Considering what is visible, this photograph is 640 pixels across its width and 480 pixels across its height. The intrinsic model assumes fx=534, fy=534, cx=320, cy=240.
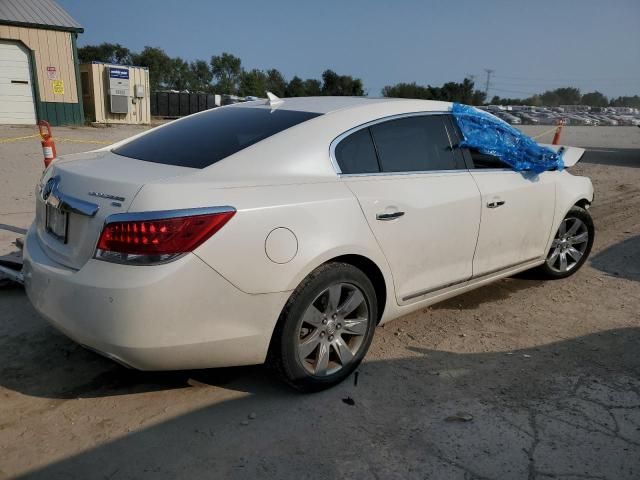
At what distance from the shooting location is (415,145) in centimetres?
356

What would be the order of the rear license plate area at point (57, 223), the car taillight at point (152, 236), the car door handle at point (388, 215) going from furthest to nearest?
the car door handle at point (388, 215), the rear license plate area at point (57, 223), the car taillight at point (152, 236)

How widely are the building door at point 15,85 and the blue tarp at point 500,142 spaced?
1780 cm

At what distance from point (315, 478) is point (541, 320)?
2563 mm

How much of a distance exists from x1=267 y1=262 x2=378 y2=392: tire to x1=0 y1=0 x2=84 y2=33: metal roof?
1839cm

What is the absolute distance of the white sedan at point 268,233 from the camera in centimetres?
245

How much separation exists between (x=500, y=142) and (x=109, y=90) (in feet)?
65.8

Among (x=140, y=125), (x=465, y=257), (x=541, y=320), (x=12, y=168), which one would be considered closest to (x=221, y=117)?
(x=465, y=257)

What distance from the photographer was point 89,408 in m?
2.86

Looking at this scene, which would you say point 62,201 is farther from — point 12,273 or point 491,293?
point 491,293

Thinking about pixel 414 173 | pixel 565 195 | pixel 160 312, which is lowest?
pixel 160 312

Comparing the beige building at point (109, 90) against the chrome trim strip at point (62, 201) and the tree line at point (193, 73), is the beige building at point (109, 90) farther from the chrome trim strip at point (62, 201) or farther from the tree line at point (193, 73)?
the tree line at point (193, 73)

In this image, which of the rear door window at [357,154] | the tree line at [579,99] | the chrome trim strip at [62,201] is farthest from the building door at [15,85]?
the tree line at [579,99]

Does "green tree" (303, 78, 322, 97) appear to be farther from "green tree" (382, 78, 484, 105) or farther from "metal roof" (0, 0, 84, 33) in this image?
"metal roof" (0, 0, 84, 33)

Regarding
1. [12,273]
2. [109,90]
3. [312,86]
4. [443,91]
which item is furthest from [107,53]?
[12,273]
